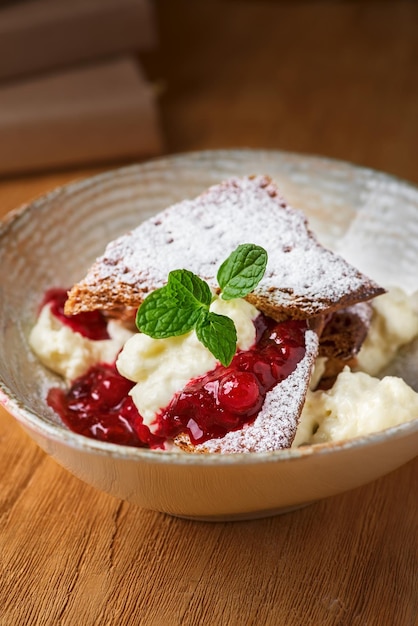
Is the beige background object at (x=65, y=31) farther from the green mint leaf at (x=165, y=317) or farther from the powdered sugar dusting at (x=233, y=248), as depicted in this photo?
the green mint leaf at (x=165, y=317)

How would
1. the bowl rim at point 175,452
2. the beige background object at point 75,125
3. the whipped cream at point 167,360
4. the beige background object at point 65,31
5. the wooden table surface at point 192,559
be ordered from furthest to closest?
the beige background object at point 65,31
the beige background object at point 75,125
the whipped cream at point 167,360
the wooden table surface at point 192,559
the bowl rim at point 175,452

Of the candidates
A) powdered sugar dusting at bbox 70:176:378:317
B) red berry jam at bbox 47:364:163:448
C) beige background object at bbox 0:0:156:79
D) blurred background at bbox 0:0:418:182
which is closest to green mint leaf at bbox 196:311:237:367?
powdered sugar dusting at bbox 70:176:378:317

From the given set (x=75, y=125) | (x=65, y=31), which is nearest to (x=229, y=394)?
(x=75, y=125)

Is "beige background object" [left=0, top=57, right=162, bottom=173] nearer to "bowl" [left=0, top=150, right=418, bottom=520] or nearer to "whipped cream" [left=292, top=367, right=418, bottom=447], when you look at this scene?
"bowl" [left=0, top=150, right=418, bottom=520]

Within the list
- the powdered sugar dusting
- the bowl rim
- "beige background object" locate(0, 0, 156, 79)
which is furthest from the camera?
"beige background object" locate(0, 0, 156, 79)

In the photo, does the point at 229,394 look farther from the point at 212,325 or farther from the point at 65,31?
the point at 65,31

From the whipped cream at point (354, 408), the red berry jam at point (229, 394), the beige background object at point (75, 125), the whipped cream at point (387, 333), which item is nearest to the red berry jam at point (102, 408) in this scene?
the red berry jam at point (229, 394)
